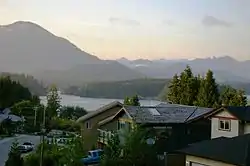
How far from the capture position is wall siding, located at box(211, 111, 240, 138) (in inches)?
1167

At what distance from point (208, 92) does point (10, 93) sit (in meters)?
40.3

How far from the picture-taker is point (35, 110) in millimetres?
61000

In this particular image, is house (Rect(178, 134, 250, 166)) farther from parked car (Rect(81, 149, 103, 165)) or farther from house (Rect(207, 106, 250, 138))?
parked car (Rect(81, 149, 103, 165))

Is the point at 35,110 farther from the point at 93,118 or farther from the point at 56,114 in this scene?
the point at 93,118

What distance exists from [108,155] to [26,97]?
61.8 m

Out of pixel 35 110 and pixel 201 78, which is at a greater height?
pixel 201 78

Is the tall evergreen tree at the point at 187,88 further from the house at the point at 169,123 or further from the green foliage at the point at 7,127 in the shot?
the house at the point at 169,123

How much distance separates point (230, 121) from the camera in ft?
99.6

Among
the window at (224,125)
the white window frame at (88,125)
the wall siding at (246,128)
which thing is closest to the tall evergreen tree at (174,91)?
the white window frame at (88,125)

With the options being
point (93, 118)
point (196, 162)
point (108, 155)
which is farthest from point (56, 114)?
point (196, 162)

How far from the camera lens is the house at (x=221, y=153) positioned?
18459 mm

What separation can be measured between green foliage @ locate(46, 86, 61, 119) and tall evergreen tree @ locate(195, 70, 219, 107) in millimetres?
25239

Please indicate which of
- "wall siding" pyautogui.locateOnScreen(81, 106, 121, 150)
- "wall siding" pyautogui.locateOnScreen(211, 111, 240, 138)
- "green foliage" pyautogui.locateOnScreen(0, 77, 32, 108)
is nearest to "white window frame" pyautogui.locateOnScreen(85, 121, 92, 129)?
"wall siding" pyautogui.locateOnScreen(81, 106, 121, 150)

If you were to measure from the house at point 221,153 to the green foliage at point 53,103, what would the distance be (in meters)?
52.4
